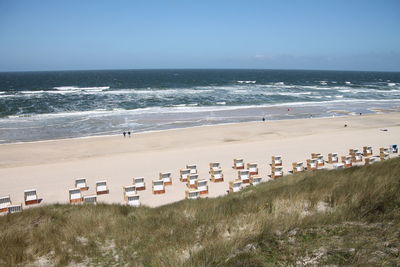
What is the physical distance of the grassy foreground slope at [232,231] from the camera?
422 cm

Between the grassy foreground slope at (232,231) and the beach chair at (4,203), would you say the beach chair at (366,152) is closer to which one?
the grassy foreground slope at (232,231)

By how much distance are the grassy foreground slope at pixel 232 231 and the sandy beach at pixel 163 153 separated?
20.2ft

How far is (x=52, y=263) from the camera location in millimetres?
5348

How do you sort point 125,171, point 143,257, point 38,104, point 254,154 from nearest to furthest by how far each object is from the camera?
point 143,257 → point 125,171 → point 254,154 → point 38,104

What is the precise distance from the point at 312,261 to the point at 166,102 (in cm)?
4721

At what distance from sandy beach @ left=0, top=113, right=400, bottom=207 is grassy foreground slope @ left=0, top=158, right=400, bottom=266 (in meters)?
6.15

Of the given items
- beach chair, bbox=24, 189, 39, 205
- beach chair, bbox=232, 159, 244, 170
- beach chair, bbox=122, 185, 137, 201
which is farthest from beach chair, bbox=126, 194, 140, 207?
beach chair, bbox=232, 159, 244, 170

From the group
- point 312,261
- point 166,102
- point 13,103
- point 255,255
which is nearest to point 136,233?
point 255,255

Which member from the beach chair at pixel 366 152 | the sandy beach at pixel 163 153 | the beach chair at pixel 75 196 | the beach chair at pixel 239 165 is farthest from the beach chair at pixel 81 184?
the beach chair at pixel 366 152

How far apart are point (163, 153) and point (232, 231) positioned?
53.2ft

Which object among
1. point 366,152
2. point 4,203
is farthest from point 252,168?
point 4,203

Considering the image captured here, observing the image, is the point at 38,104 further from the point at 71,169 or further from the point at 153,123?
the point at 71,169

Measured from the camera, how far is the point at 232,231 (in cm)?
562

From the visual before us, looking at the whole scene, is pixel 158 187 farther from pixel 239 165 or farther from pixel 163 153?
pixel 163 153
